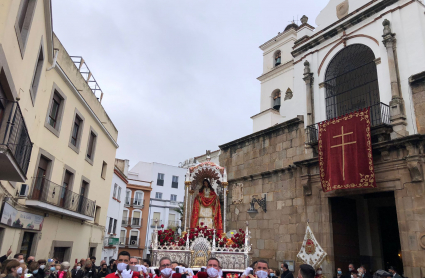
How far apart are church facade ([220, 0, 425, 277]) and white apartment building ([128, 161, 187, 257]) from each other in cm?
2328

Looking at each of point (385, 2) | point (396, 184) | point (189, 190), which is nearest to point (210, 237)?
point (189, 190)

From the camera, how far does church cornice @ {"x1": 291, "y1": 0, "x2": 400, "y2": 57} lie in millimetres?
10508

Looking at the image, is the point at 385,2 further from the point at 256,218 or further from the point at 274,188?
the point at 256,218

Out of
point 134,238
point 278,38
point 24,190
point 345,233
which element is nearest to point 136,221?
point 134,238

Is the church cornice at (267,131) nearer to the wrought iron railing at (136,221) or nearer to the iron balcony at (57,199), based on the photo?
the iron balcony at (57,199)

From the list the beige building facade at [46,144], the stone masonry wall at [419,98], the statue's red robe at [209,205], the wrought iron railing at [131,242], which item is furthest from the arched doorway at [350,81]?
the wrought iron railing at [131,242]

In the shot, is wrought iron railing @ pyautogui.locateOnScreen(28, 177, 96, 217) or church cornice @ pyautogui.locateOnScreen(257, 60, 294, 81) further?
church cornice @ pyautogui.locateOnScreen(257, 60, 294, 81)

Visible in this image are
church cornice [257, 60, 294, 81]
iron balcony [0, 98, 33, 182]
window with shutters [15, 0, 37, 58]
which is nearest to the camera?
iron balcony [0, 98, 33, 182]

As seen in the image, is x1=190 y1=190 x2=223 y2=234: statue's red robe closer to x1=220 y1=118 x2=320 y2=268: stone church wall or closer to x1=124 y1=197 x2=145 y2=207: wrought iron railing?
x1=220 y1=118 x2=320 y2=268: stone church wall

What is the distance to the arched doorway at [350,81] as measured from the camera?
443 inches

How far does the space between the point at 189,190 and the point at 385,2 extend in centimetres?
848

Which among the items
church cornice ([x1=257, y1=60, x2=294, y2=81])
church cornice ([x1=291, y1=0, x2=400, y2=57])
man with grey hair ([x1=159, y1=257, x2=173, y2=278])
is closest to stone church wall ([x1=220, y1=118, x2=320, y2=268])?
church cornice ([x1=291, y1=0, x2=400, y2=57])

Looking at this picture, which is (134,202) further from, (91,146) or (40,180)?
(40,180)

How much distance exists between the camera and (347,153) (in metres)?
9.57
